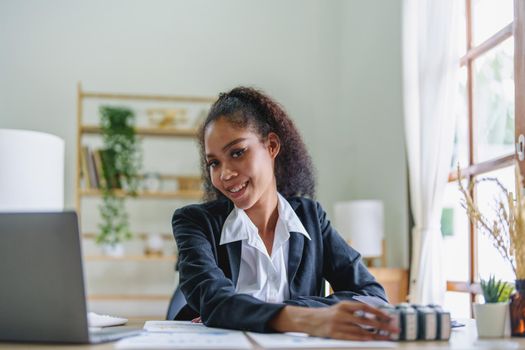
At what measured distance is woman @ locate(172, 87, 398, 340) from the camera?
1713mm

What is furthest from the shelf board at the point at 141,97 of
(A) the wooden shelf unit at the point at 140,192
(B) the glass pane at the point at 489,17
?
(B) the glass pane at the point at 489,17

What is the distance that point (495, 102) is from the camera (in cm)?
322

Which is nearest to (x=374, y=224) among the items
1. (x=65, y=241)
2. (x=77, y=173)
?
(x=77, y=173)

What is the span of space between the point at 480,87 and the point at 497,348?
2.38 m

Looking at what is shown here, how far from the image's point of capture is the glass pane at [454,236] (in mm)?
3561

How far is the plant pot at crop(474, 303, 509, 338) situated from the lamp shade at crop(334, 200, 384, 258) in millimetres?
2649

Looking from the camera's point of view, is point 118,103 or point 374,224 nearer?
point 374,224

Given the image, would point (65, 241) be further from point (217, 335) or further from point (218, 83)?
point (218, 83)

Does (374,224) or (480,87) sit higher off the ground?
(480,87)

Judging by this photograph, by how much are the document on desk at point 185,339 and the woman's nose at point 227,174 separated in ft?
1.28

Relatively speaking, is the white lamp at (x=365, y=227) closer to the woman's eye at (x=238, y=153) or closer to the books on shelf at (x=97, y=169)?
the books on shelf at (x=97, y=169)

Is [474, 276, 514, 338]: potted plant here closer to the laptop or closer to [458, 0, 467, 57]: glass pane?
the laptop

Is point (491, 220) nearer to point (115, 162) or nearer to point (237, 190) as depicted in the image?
point (237, 190)

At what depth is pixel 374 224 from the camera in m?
4.13
